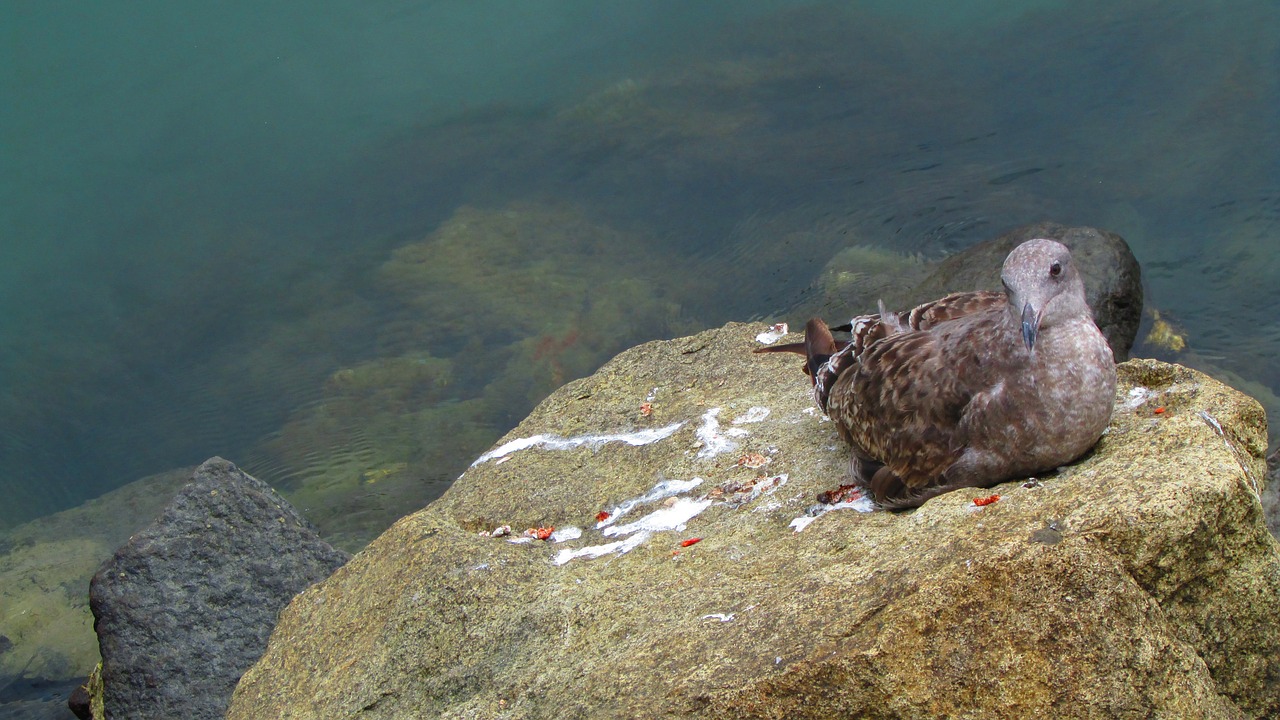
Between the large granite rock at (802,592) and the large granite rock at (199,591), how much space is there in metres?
0.77

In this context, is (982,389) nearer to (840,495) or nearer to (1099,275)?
(840,495)

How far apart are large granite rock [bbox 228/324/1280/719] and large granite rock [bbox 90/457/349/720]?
2.53 feet

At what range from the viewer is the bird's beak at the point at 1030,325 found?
3451mm

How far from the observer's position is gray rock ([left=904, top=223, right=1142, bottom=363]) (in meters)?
7.21

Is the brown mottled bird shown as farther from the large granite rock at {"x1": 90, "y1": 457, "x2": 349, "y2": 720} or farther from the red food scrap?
the large granite rock at {"x1": 90, "y1": 457, "x2": 349, "y2": 720}

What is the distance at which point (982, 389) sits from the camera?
3.79m

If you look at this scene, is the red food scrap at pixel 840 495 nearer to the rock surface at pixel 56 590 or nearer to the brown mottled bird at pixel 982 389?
the brown mottled bird at pixel 982 389

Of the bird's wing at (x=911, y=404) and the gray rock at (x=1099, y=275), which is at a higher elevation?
the bird's wing at (x=911, y=404)

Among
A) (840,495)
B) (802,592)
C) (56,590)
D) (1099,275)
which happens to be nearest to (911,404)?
(840,495)

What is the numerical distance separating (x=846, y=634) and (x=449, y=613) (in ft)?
5.63

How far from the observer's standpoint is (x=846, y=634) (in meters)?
3.02

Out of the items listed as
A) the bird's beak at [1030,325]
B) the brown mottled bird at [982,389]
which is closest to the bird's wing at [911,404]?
the brown mottled bird at [982,389]

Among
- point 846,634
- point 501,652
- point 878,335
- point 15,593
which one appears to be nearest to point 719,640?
point 846,634

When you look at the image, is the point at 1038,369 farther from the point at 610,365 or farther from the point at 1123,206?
the point at 1123,206
